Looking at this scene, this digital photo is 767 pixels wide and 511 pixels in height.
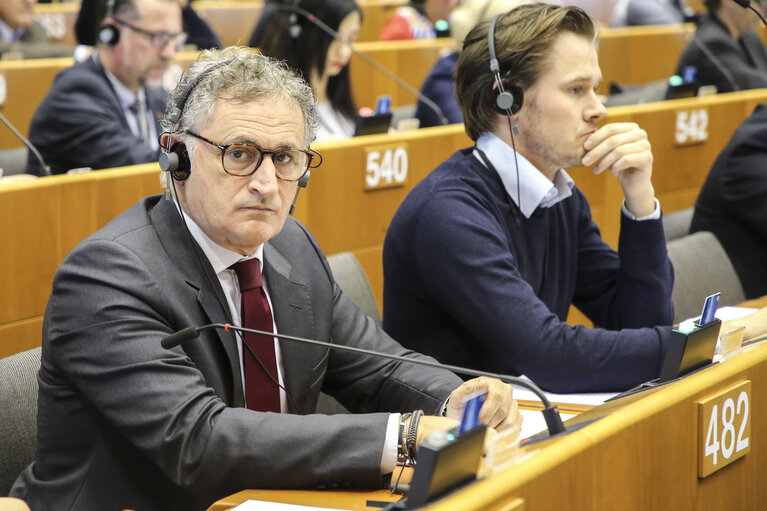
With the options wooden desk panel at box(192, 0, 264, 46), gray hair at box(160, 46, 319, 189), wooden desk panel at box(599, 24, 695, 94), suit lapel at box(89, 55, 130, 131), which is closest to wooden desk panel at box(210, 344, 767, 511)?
gray hair at box(160, 46, 319, 189)

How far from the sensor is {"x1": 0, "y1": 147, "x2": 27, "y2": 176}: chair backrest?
347 cm

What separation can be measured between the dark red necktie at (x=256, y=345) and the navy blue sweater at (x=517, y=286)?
44 cm

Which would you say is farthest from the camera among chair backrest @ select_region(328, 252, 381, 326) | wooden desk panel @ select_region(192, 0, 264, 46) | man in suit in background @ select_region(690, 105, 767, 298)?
wooden desk panel @ select_region(192, 0, 264, 46)

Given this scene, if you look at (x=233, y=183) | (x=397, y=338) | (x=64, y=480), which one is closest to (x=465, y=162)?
(x=397, y=338)

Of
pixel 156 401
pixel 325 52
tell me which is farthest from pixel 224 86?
pixel 325 52

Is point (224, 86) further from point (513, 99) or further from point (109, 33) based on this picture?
point (109, 33)

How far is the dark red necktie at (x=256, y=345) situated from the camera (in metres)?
1.62

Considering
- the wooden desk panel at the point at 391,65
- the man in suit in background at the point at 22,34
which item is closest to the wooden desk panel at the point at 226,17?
the man in suit in background at the point at 22,34

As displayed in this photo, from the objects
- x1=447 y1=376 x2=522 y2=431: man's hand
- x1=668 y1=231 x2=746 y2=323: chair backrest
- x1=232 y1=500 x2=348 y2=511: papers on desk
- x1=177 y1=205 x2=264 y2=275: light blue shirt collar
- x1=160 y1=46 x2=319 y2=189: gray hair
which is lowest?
x1=668 y1=231 x2=746 y2=323: chair backrest

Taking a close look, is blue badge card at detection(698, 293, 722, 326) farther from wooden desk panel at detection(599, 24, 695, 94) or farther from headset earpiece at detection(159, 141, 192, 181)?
wooden desk panel at detection(599, 24, 695, 94)

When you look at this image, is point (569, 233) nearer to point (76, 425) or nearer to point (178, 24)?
point (76, 425)

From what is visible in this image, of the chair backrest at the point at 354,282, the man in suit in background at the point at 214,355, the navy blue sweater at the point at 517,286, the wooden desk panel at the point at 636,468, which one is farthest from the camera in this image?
the chair backrest at the point at 354,282

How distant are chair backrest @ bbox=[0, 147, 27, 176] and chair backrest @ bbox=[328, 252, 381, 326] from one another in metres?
1.63

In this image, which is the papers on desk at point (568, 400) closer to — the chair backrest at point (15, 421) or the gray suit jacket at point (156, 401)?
the gray suit jacket at point (156, 401)
